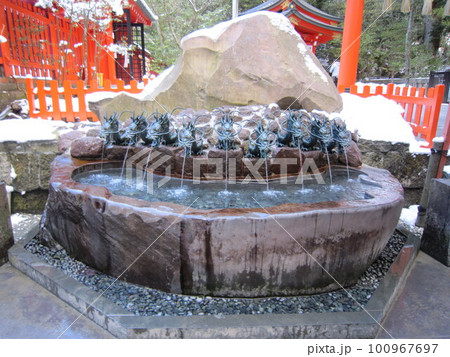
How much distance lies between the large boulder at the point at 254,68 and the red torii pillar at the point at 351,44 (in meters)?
4.38

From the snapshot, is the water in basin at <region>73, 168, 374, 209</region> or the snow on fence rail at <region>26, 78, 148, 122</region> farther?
the snow on fence rail at <region>26, 78, 148, 122</region>

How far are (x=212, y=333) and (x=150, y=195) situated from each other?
154 cm

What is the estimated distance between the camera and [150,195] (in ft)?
Result: 10.2

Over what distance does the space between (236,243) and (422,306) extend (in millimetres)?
1512

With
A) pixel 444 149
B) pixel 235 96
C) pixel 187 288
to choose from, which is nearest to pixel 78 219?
pixel 187 288

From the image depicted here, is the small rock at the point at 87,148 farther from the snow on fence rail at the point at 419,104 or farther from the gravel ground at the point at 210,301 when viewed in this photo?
the snow on fence rail at the point at 419,104

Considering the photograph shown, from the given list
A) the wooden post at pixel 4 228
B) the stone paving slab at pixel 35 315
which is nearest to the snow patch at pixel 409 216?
the stone paving slab at pixel 35 315

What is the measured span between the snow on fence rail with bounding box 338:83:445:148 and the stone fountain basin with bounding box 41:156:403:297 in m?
3.82

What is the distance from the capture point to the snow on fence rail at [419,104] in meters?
5.33

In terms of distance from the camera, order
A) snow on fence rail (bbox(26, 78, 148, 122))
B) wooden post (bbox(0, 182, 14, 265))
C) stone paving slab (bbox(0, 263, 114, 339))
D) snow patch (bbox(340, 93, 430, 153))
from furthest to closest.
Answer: snow on fence rail (bbox(26, 78, 148, 122)), snow patch (bbox(340, 93, 430, 153)), wooden post (bbox(0, 182, 14, 265)), stone paving slab (bbox(0, 263, 114, 339))

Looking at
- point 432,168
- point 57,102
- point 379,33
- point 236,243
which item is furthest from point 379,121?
point 379,33

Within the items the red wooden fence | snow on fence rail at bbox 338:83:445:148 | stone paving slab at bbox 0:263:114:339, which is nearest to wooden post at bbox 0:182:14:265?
stone paving slab at bbox 0:263:114:339

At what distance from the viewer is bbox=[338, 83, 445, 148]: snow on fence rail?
5325 mm

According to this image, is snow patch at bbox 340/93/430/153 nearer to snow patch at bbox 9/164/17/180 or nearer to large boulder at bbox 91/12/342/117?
large boulder at bbox 91/12/342/117
